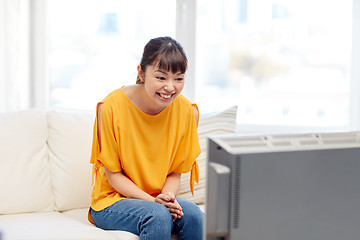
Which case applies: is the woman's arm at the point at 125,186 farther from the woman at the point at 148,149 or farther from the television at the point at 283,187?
the television at the point at 283,187

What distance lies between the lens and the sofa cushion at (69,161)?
210 cm

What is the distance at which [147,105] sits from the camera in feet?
6.12

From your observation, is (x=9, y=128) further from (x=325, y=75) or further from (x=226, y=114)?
(x=325, y=75)

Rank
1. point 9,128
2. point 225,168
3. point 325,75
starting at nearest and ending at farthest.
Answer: point 225,168 < point 9,128 < point 325,75

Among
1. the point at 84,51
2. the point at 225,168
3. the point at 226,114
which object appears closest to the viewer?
the point at 225,168

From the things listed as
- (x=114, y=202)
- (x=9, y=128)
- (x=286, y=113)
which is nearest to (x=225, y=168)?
(x=114, y=202)

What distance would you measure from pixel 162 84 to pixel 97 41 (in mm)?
1501

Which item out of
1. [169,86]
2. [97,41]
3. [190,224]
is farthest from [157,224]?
[97,41]

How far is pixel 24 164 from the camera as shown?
6.66ft

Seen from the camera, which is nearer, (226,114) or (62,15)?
(226,114)

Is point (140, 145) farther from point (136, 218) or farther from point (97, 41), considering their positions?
point (97, 41)

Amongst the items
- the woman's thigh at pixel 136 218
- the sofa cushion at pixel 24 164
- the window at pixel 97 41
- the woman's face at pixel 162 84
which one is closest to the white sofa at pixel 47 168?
the sofa cushion at pixel 24 164

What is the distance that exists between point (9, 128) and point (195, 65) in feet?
4.31

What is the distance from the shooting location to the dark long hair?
1.74m
